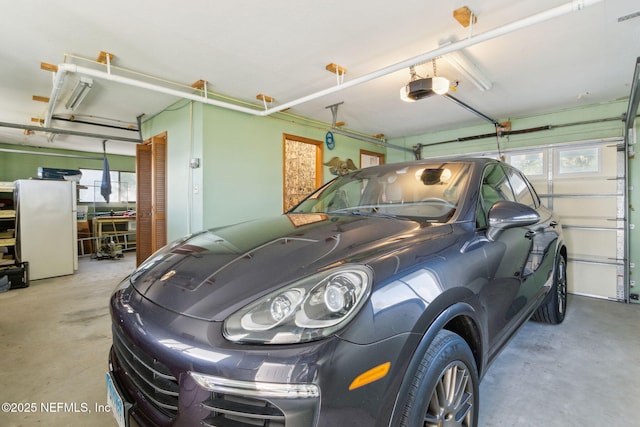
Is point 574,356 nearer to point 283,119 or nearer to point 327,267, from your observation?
point 327,267

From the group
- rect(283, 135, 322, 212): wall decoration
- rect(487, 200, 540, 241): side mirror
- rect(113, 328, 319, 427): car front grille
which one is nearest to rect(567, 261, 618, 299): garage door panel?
rect(487, 200, 540, 241): side mirror

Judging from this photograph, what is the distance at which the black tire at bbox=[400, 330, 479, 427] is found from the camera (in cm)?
93

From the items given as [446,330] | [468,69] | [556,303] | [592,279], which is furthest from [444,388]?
[592,279]

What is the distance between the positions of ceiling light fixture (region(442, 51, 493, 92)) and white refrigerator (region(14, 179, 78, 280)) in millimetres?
6423

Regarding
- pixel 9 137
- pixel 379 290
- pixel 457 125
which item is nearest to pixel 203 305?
pixel 379 290

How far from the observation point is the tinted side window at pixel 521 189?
90.2 inches

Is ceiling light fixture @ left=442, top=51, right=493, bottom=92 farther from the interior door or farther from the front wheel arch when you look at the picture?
the interior door

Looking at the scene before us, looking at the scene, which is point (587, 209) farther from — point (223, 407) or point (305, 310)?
point (223, 407)

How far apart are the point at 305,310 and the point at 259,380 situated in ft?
0.67

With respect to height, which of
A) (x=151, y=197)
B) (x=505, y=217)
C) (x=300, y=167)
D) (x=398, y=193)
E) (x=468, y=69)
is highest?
(x=468, y=69)

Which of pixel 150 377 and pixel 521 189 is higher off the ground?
pixel 521 189

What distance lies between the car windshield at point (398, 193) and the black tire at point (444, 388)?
58 centimetres

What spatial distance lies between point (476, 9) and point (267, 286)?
2636 millimetres

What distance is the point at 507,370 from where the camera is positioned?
2131mm
